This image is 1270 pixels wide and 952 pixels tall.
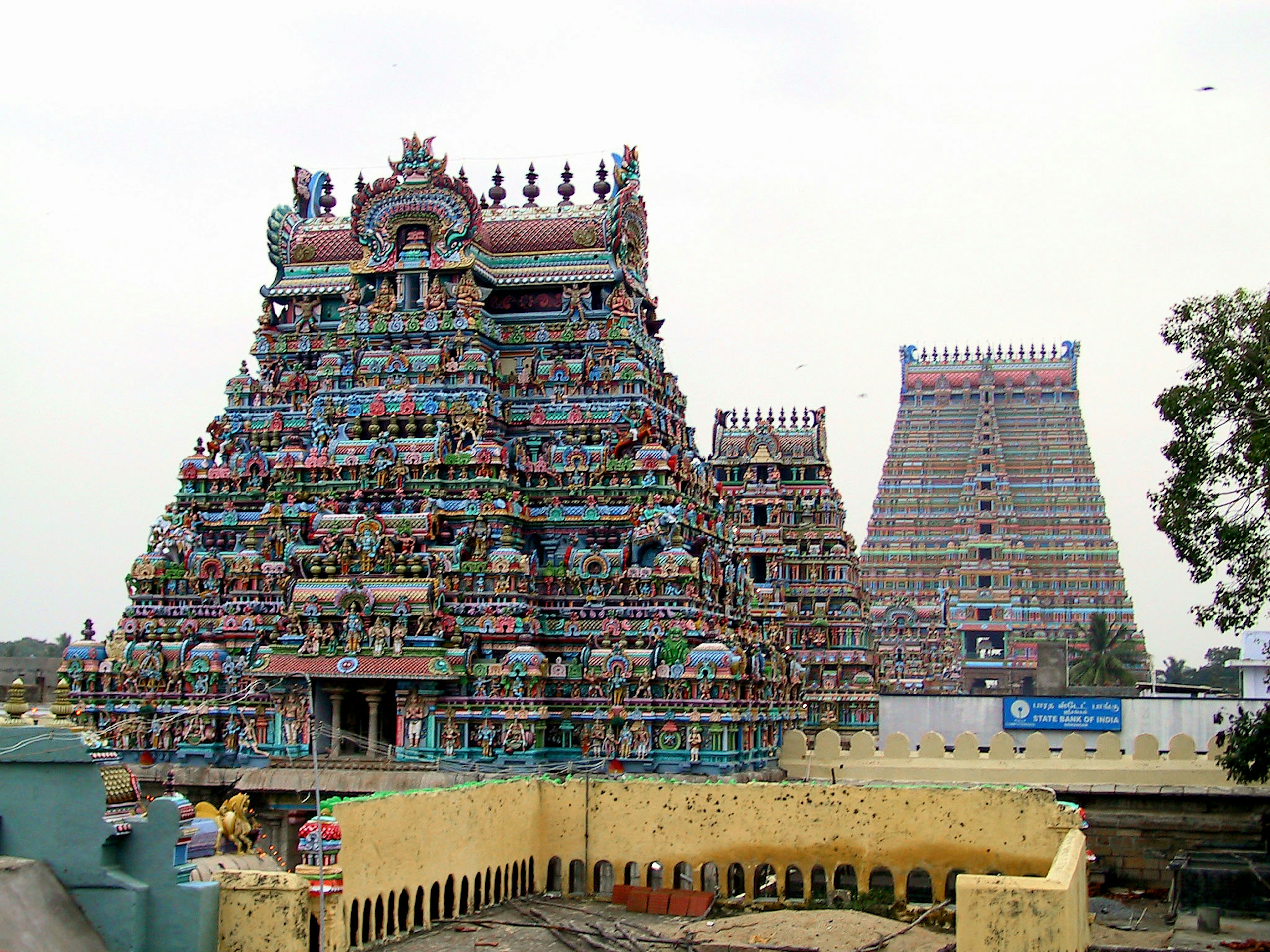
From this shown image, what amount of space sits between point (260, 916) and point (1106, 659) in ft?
250

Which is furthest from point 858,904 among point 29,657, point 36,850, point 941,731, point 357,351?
point 29,657

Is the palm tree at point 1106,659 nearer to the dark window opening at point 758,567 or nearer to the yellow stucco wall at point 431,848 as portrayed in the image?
the dark window opening at point 758,567

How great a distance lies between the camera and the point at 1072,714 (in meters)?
60.3

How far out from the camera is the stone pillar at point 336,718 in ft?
147

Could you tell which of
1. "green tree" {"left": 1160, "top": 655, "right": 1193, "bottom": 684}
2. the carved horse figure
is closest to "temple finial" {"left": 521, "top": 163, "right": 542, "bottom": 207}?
the carved horse figure

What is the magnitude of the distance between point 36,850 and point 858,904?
1562 cm

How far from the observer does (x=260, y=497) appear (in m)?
51.6

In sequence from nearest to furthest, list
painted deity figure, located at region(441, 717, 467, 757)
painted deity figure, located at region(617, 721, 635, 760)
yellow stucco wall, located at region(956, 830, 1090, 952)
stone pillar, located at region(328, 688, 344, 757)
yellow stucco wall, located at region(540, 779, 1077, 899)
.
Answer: yellow stucco wall, located at region(956, 830, 1090, 952) < yellow stucco wall, located at region(540, 779, 1077, 899) < painted deity figure, located at region(441, 717, 467, 757) < painted deity figure, located at region(617, 721, 635, 760) < stone pillar, located at region(328, 688, 344, 757)

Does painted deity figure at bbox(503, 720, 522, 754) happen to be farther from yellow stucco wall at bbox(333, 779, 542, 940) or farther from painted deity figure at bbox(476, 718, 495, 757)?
yellow stucco wall at bbox(333, 779, 542, 940)

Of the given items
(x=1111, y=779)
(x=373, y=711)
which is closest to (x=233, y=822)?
(x=373, y=711)

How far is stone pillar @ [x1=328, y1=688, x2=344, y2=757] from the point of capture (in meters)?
44.7

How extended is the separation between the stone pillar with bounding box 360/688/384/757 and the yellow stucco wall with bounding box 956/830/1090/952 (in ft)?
73.2

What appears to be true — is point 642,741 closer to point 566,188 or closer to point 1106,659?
point 566,188

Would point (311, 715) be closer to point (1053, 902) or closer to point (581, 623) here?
point (581, 623)
